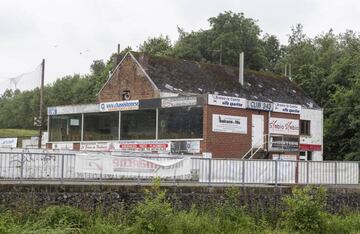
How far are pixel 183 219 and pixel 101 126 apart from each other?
28190mm

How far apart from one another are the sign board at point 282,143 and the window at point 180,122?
5570 mm

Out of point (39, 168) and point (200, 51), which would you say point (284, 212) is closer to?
point (39, 168)

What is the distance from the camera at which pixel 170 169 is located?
75.4ft

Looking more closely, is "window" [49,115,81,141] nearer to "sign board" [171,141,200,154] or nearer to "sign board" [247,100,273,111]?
"sign board" [171,141,200,154]

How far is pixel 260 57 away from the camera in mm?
74625

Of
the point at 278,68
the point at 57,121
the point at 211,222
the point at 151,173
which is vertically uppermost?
the point at 278,68

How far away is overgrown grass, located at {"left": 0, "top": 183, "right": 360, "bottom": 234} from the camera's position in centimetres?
1741

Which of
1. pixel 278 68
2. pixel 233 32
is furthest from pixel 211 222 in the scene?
pixel 278 68

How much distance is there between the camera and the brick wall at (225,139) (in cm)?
3978

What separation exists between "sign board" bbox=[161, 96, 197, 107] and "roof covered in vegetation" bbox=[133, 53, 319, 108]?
6.52 meters

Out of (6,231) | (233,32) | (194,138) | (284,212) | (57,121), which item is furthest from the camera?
(233,32)

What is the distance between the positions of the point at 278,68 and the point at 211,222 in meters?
62.8

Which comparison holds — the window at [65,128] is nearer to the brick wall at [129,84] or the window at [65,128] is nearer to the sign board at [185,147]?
the brick wall at [129,84]

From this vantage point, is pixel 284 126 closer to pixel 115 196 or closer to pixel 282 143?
pixel 282 143
